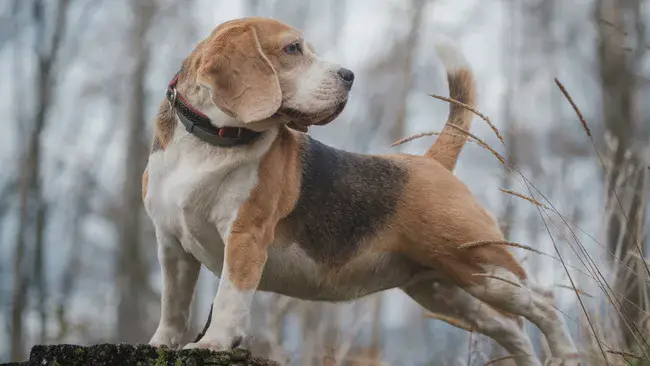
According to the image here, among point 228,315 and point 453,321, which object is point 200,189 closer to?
point 228,315

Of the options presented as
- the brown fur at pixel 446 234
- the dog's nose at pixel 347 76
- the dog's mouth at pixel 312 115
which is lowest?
the brown fur at pixel 446 234

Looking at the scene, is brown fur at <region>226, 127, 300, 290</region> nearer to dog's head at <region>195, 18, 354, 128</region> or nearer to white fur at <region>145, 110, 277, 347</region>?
white fur at <region>145, 110, 277, 347</region>

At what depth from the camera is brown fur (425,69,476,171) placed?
4469 millimetres

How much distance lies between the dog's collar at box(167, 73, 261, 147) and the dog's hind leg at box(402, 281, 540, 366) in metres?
1.60

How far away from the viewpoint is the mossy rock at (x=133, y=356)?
2898 millimetres

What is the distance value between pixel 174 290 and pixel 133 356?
702mm

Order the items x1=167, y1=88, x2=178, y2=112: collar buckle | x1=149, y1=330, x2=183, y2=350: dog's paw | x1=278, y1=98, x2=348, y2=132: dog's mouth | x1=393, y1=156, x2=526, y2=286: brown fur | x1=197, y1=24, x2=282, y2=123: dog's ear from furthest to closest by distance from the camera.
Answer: x1=393, y1=156, x2=526, y2=286: brown fur, x1=149, y1=330, x2=183, y2=350: dog's paw, x1=167, y1=88, x2=178, y2=112: collar buckle, x1=278, y1=98, x2=348, y2=132: dog's mouth, x1=197, y1=24, x2=282, y2=123: dog's ear

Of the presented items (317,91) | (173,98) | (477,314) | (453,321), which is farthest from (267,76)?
(477,314)

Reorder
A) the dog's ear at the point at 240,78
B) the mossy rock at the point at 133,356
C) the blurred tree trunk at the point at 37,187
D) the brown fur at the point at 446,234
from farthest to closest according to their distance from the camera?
the blurred tree trunk at the point at 37,187, the brown fur at the point at 446,234, the dog's ear at the point at 240,78, the mossy rock at the point at 133,356

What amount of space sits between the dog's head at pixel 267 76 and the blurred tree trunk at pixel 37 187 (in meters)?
9.01

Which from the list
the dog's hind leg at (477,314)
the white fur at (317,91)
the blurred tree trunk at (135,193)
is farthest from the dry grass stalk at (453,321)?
the blurred tree trunk at (135,193)

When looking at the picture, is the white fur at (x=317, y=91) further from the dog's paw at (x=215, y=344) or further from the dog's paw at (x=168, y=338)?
the dog's paw at (x=168, y=338)

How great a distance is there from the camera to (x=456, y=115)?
14.7ft

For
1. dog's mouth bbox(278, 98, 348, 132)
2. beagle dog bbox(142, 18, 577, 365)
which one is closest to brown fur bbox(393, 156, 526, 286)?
beagle dog bbox(142, 18, 577, 365)
